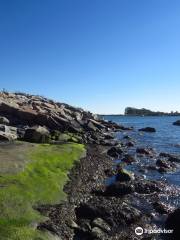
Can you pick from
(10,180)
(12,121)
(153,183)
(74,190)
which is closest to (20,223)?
(10,180)

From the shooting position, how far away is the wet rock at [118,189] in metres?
28.4

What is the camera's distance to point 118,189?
28812 millimetres

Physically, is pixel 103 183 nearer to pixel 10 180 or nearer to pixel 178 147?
pixel 10 180

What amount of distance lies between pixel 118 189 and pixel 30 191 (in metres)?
8.27

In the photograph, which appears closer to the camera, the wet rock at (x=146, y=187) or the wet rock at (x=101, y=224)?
the wet rock at (x=101, y=224)

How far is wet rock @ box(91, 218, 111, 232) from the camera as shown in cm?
2078

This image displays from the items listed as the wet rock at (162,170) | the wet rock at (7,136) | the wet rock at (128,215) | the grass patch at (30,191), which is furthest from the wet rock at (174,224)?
the wet rock at (7,136)

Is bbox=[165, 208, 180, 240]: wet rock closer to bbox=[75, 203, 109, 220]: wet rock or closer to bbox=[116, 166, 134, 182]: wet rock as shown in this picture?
bbox=[75, 203, 109, 220]: wet rock

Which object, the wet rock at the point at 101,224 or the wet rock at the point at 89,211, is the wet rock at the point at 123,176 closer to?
the wet rock at the point at 89,211

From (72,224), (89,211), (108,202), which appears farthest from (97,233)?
(108,202)

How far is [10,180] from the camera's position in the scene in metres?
24.7

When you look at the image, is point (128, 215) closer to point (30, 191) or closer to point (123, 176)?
point (30, 191)

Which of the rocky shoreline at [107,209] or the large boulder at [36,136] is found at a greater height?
the large boulder at [36,136]

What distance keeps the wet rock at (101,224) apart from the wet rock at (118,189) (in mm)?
6690
